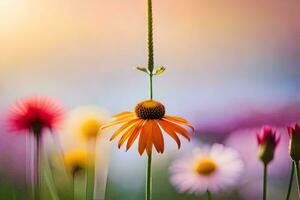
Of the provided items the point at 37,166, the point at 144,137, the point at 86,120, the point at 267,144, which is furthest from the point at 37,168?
the point at 267,144

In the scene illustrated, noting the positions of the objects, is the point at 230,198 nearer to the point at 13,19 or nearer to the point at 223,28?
the point at 223,28

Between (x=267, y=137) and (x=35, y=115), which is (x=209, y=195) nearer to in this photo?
(x=267, y=137)

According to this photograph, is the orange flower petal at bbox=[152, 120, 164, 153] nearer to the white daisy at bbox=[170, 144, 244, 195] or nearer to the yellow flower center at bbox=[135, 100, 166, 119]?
the yellow flower center at bbox=[135, 100, 166, 119]

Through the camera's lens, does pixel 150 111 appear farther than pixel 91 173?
No

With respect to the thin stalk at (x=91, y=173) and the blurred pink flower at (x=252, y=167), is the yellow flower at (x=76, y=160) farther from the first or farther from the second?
the blurred pink flower at (x=252, y=167)

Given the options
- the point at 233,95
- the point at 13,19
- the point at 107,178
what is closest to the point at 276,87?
the point at 233,95

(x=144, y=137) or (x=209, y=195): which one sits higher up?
(x=144, y=137)
